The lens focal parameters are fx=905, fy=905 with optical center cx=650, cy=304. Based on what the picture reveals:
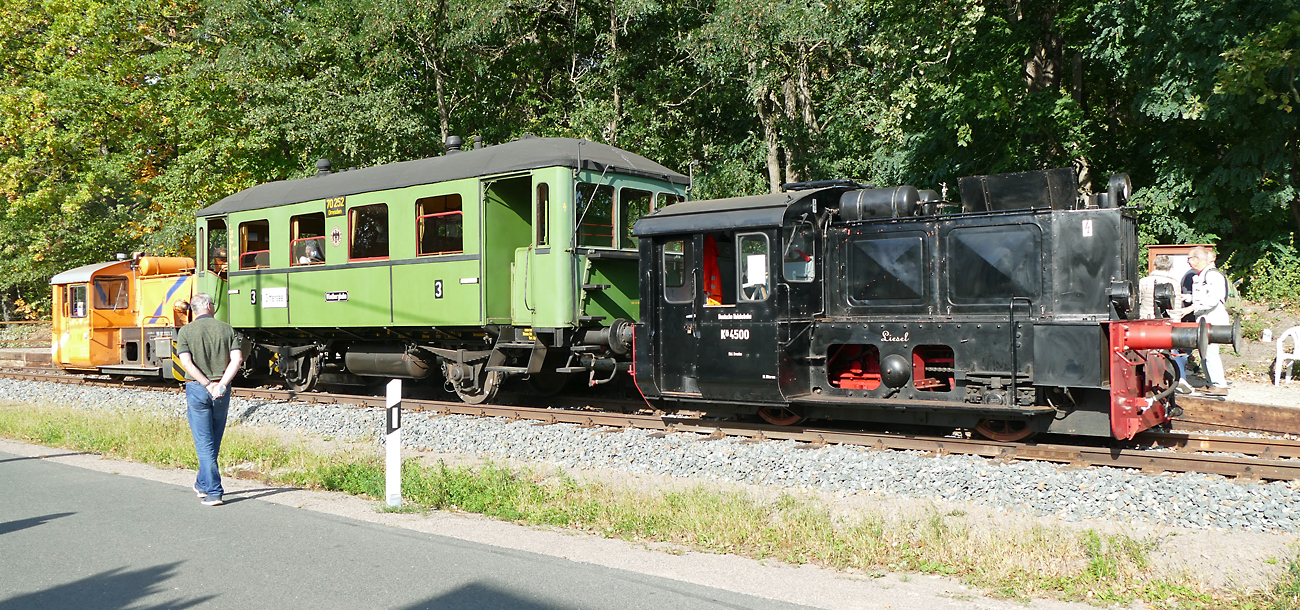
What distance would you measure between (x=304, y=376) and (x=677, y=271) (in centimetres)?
853

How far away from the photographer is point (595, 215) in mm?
11961

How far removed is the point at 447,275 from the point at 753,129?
14064mm

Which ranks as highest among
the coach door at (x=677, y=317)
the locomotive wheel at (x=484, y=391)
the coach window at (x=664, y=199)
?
the coach window at (x=664, y=199)

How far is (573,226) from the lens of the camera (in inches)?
451

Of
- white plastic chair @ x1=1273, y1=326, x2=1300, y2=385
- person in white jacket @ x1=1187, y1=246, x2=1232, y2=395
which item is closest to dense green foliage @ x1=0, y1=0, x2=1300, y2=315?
white plastic chair @ x1=1273, y1=326, x2=1300, y2=385

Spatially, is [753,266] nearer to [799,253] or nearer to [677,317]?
[799,253]

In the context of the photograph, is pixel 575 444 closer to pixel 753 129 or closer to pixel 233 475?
pixel 233 475

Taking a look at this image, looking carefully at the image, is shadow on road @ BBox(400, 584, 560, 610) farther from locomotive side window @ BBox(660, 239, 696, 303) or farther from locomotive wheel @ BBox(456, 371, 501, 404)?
locomotive wheel @ BBox(456, 371, 501, 404)

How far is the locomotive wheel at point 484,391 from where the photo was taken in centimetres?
1273

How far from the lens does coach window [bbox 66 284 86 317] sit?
19.5m

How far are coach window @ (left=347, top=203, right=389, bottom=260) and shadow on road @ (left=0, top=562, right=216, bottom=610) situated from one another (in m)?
7.99

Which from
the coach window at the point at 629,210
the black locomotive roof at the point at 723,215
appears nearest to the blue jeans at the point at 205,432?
the black locomotive roof at the point at 723,215

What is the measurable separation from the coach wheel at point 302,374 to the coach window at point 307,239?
1914 millimetres

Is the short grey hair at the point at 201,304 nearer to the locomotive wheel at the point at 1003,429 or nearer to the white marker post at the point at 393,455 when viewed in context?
the white marker post at the point at 393,455
